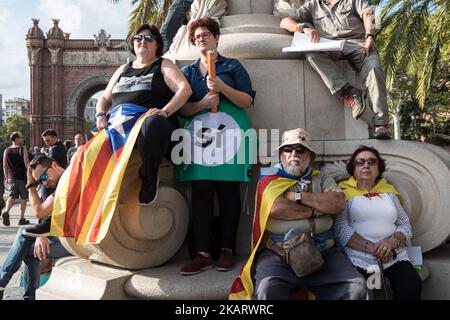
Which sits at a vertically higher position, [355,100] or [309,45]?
[309,45]

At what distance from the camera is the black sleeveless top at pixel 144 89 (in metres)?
3.42

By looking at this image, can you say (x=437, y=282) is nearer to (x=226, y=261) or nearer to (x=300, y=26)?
(x=226, y=261)

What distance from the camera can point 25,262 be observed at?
13.3 feet

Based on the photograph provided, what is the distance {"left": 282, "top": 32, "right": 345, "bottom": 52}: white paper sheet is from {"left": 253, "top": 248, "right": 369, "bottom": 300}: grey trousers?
1.79m

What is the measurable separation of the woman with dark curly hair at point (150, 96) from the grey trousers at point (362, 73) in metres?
1.26

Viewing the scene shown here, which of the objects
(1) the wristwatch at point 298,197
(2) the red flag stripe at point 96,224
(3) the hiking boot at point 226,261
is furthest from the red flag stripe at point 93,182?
(1) the wristwatch at point 298,197

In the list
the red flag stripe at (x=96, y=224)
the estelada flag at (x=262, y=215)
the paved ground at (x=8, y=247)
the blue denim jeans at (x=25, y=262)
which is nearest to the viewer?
the estelada flag at (x=262, y=215)

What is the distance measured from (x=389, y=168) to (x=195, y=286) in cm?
181

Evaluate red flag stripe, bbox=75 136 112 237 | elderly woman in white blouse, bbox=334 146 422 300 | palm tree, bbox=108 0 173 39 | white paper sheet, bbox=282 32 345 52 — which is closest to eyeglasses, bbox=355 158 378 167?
elderly woman in white blouse, bbox=334 146 422 300

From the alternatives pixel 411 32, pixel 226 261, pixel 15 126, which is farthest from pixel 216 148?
pixel 15 126

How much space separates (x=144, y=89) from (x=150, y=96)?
7cm

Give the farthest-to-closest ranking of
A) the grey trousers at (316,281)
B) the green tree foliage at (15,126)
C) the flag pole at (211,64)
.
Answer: the green tree foliage at (15,126) → the flag pole at (211,64) → the grey trousers at (316,281)

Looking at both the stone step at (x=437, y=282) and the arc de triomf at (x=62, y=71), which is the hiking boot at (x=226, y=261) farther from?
the arc de triomf at (x=62, y=71)
